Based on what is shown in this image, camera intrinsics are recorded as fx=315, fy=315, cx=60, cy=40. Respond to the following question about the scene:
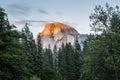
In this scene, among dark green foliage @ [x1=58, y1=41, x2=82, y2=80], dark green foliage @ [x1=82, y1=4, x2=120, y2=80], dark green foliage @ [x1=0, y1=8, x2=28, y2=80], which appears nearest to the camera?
dark green foliage @ [x1=0, y1=8, x2=28, y2=80]

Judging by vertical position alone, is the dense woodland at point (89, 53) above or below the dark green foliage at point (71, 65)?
above

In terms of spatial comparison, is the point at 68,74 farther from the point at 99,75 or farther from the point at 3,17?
the point at 3,17

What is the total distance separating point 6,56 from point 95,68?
22713 mm

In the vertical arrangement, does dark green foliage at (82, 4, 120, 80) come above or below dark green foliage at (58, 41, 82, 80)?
above

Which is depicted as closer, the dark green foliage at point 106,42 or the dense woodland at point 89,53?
the dense woodland at point 89,53

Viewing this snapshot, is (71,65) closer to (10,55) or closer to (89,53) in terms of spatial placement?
(89,53)

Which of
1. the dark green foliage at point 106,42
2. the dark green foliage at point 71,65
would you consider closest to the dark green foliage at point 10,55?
the dark green foliage at point 106,42

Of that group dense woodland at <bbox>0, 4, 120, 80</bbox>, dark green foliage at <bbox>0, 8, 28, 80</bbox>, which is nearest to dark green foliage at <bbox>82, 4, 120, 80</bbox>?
dense woodland at <bbox>0, 4, 120, 80</bbox>

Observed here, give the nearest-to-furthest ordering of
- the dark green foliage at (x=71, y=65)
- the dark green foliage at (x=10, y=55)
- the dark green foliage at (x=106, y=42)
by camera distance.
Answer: the dark green foliage at (x=10, y=55) < the dark green foliage at (x=106, y=42) < the dark green foliage at (x=71, y=65)

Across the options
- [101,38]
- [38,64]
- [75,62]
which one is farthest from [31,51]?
[101,38]

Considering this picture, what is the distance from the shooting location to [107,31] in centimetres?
4141

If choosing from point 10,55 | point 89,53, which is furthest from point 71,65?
point 10,55

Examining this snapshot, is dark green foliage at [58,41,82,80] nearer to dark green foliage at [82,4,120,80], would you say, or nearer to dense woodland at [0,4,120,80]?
dense woodland at [0,4,120,80]

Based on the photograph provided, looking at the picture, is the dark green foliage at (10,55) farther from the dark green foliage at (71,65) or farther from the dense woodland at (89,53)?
the dark green foliage at (71,65)
